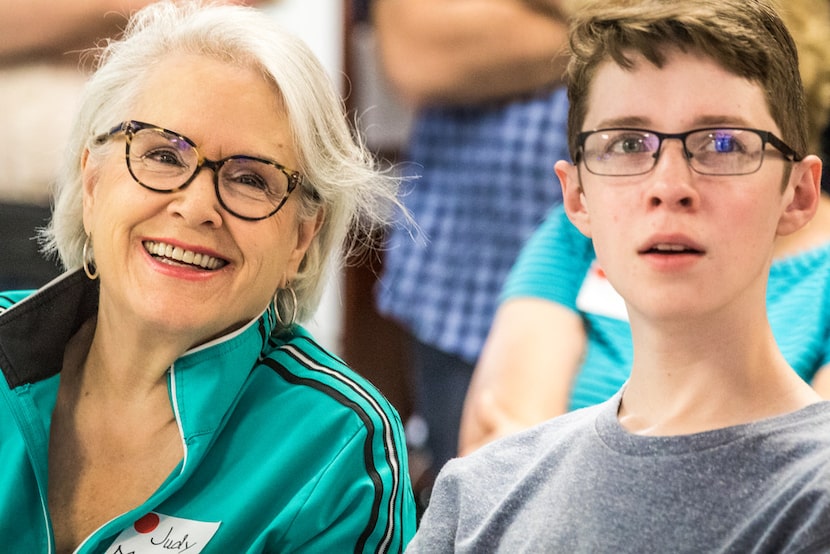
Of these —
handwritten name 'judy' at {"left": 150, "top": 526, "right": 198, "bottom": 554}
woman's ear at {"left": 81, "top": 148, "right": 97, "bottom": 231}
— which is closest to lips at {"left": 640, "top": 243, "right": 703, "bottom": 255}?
handwritten name 'judy' at {"left": 150, "top": 526, "right": 198, "bottom": 554}

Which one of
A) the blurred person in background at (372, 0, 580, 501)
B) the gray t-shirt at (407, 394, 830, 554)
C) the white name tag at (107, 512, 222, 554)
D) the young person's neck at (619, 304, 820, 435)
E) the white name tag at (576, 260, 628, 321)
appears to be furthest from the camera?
the blurred person in background at (372, 0, 580, 501)

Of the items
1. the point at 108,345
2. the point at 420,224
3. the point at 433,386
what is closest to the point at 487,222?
the point at 420,224

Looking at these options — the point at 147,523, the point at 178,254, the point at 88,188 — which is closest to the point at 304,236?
the point at 178,254

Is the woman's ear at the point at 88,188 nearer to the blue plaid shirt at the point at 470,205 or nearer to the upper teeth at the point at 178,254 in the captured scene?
the upper teeth at the point at 178,254

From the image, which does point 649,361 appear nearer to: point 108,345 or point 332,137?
point 332,137

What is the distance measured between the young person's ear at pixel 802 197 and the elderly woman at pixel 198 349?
706 mm

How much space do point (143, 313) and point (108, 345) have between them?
183 millimetres

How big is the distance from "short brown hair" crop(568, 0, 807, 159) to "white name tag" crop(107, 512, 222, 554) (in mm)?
892

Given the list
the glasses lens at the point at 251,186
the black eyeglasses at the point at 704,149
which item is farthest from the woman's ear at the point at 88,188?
the black eyeglasses at the point at 704,149

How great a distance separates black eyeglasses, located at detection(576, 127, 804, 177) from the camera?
1.22 m

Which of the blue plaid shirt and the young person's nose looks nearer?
the young person's nose

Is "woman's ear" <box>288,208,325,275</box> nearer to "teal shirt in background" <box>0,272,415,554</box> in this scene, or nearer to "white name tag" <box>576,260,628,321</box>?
"teal shirt in background" <box>0,272,415,554</box>

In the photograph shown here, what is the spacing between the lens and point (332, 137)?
1.80m

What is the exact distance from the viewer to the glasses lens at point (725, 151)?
1222 millimetres
